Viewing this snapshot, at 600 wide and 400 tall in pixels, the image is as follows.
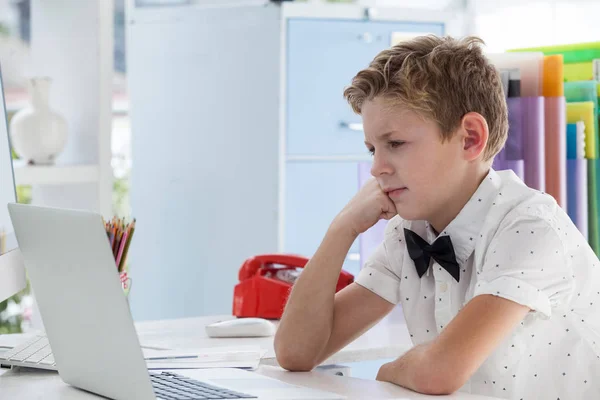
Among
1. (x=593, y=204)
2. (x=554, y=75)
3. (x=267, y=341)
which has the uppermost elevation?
(x=554, y=75)

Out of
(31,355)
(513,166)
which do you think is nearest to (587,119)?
(513,166)

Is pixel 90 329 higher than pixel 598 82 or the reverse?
the reverse

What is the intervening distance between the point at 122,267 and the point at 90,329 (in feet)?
1.95

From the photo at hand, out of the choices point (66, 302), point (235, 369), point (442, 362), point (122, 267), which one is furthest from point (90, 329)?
point (122, 267)

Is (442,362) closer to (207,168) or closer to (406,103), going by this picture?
(406,103)

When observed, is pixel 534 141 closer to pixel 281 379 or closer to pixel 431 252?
pixel 431 252

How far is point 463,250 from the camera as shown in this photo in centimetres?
144

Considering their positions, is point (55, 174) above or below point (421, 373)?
above

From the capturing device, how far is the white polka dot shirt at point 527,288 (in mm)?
1291

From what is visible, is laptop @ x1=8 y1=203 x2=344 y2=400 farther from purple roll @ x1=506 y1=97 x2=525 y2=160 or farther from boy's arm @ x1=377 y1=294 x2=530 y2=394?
purple roll @ x1=506 y1=97 x2=525 y2=160

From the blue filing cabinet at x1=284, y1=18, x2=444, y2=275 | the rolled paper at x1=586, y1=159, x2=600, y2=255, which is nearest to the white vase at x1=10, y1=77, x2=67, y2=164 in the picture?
the blue filing cabinet at x1=284, y1=18, x2=444, y2=275

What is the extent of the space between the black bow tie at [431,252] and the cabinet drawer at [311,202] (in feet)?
4.32

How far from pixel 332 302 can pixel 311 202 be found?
1318 millimetres

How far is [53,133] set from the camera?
A: 7.47 ft
